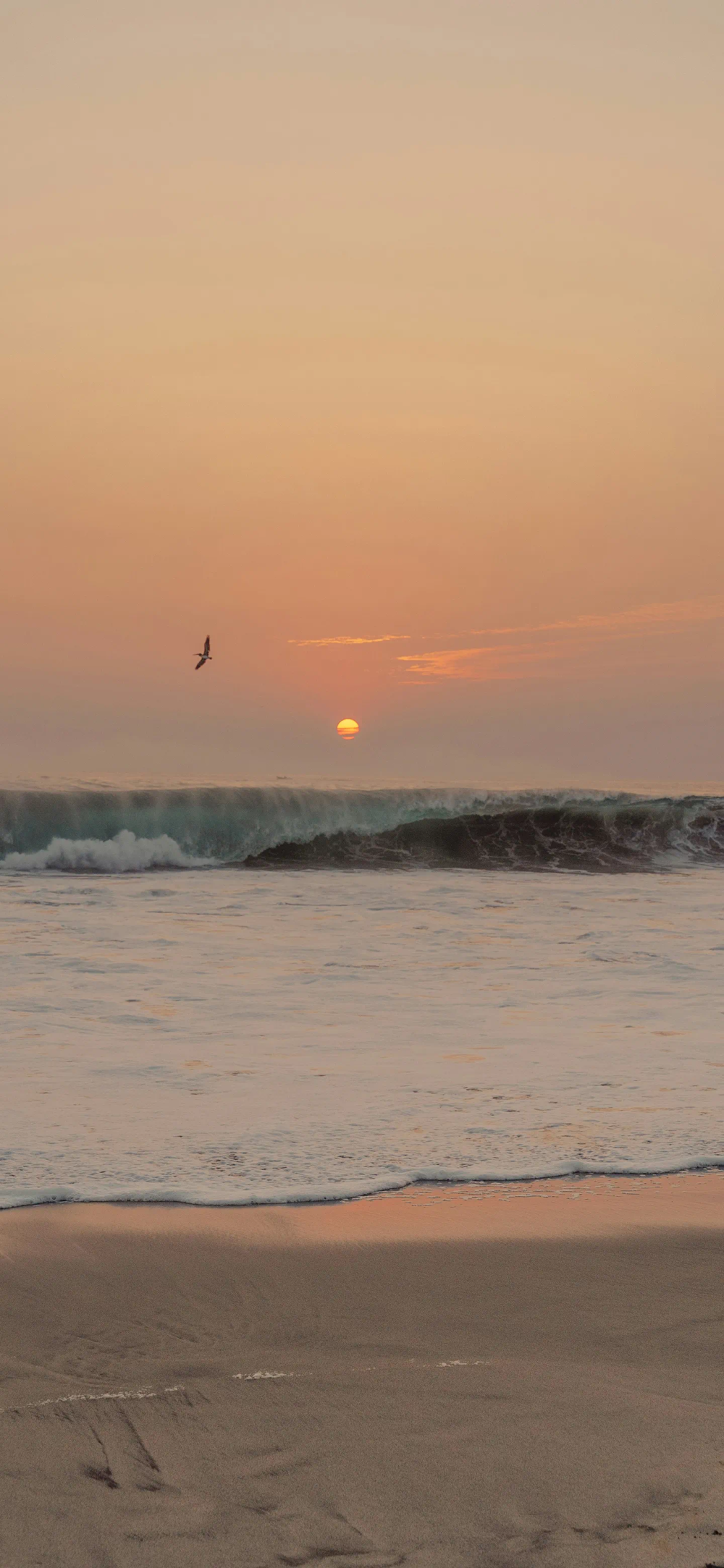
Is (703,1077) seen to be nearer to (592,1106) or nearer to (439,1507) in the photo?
(592,1106)

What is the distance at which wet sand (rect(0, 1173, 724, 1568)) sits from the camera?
6.90 feet

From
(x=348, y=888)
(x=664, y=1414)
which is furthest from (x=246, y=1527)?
(x=348, y=888)

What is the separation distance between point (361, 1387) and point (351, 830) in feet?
68.9

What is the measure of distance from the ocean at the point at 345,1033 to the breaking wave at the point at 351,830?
2.49m

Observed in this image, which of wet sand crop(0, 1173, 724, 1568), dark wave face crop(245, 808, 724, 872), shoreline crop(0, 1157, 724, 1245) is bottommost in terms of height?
shoreline crop(0, 1157, 724, 1245)

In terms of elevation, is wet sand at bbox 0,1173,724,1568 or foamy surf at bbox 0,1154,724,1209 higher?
wet sand at bbox 0,1173,724,1568

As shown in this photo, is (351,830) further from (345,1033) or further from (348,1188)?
(348,1188)

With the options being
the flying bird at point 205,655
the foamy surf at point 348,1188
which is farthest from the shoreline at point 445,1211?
the flying bird at point 205,655

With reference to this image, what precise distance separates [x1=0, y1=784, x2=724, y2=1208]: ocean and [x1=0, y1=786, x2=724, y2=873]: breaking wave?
2.49 meters

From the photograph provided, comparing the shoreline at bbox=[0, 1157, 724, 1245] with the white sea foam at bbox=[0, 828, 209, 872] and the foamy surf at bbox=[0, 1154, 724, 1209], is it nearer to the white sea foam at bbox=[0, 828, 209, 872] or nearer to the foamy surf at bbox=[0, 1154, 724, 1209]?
the foamy surf at bbox=[0, 1154, 724, 1209]

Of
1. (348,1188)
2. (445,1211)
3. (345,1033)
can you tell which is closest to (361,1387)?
(445,1211)

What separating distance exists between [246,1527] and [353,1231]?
5.67 ft

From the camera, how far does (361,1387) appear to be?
2.66 metres

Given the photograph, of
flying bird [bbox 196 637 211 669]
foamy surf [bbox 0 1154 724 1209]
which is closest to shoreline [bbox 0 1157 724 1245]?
foamy surf [bbox 0 1154 724 1209]
